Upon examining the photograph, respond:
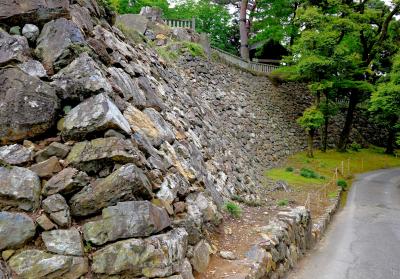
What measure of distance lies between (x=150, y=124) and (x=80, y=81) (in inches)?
66.9

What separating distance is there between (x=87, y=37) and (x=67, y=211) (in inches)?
145

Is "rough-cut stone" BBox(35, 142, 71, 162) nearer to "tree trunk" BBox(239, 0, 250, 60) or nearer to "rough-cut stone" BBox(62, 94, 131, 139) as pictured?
"rough-cut stone" BBox(62, 94, 131, 139)

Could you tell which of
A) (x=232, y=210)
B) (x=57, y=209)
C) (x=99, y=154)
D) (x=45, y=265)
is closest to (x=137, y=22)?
(x=232, y=210)

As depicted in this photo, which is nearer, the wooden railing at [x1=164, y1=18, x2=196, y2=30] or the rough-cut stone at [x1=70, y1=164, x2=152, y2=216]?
the rough-cut stone at [x1=70, y1=164, x2=152, y2=216]

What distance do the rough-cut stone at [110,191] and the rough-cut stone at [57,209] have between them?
115mm

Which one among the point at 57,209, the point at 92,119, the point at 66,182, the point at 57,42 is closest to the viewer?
the point at 57,209

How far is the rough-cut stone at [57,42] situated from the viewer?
6.14 m

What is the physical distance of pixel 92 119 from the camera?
5449mm

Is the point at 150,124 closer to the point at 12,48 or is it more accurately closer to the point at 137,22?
the point at 12,48

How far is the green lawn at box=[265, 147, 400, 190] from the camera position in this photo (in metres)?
17.3

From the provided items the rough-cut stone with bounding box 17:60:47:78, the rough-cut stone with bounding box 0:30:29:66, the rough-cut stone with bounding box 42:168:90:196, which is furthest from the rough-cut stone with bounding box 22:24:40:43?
the rough-cut stone with bounding box 42:168:90:196

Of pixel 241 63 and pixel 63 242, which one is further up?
pixel 241 63

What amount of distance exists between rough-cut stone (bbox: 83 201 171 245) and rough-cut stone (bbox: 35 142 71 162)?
1076 mm

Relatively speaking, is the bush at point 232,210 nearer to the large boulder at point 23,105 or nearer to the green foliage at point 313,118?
the large boulder at point 23,105
